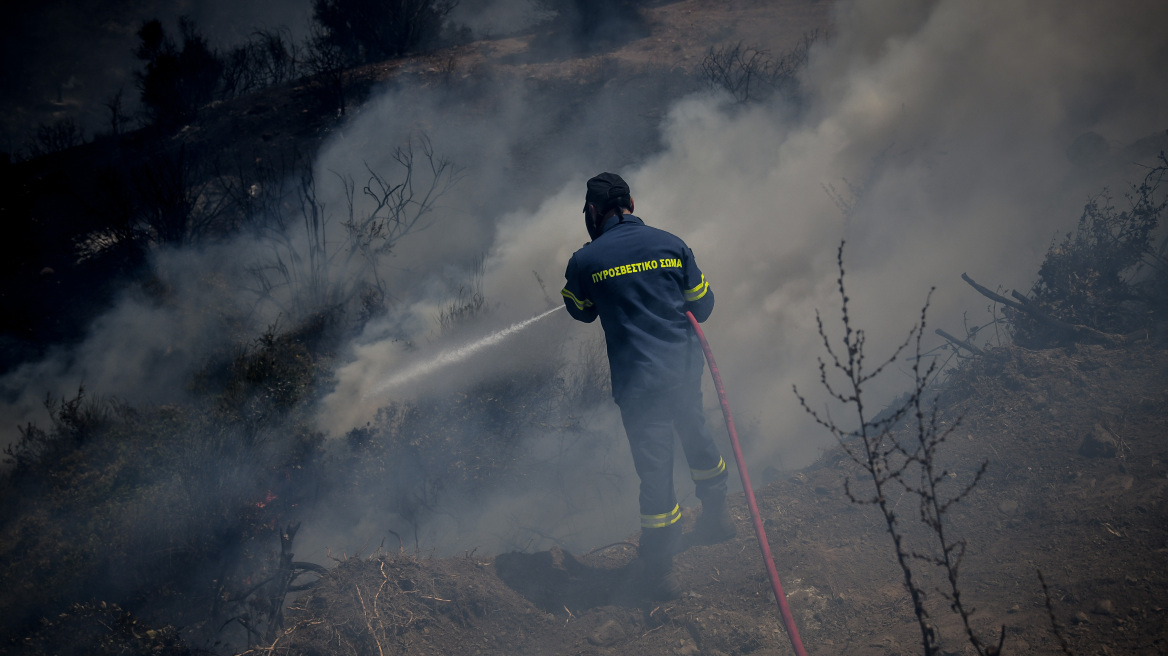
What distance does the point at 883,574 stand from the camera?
333 cm

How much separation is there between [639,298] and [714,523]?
5.86 feet

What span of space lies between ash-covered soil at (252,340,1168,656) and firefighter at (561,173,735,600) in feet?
1.55

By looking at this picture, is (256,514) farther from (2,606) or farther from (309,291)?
(309,291)

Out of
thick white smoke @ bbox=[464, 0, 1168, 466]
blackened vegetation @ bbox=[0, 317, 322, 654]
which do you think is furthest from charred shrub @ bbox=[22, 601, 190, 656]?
thick white smoke @ bbox=[464, 0, 1168, 466]

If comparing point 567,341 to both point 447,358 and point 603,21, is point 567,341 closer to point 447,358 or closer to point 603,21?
point 447,358

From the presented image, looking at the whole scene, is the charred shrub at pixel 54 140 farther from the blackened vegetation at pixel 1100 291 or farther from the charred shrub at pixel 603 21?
the blackened vegetation at pixel 1100 291

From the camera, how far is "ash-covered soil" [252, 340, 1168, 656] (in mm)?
2676

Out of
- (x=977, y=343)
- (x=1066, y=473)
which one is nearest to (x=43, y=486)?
(x=1066, y=473)

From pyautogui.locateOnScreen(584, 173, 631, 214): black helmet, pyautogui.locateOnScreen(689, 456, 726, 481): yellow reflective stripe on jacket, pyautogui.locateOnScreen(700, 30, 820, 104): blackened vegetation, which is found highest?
pyautogui.locateOnScreen(700, 30, 820, 104): blackened vegetation

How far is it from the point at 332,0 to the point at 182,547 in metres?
14.7

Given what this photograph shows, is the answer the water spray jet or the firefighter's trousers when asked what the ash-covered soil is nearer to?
the firefighter's trousers

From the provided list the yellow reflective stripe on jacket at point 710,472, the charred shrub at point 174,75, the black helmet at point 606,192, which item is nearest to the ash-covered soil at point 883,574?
the yellow reflective stripe on jacket at point 710,472

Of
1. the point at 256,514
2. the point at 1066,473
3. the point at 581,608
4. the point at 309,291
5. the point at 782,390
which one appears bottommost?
the point at 581,608

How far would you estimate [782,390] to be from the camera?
748 centimetres
